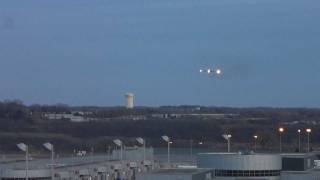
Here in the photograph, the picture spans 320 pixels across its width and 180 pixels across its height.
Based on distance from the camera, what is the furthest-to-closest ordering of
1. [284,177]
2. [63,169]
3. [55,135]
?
[55,135], [63,169], [284,177]

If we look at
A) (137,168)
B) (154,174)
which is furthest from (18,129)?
(154,174)

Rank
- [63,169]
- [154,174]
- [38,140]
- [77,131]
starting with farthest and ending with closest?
1. [77,131]
2. [38,140]
3. [63,169]
4. [154,174]

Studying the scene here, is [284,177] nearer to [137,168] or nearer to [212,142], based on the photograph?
[137,168]

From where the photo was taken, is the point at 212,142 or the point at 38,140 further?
the point at 212,142

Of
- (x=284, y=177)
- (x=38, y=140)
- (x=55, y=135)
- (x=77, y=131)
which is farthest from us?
(x=77, y=131)

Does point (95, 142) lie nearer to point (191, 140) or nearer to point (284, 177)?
point (191, 140)

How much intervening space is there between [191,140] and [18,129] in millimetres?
29936

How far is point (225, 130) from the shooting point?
19638 centimetres

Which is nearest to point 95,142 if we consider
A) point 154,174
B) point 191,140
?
point 191,140

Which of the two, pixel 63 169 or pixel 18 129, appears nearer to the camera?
pixel 63 169

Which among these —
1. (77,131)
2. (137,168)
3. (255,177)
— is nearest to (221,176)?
(255,177)

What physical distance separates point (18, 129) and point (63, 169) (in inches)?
4358

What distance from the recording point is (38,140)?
165m

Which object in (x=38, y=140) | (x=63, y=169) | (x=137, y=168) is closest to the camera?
(x=63, y=169)
